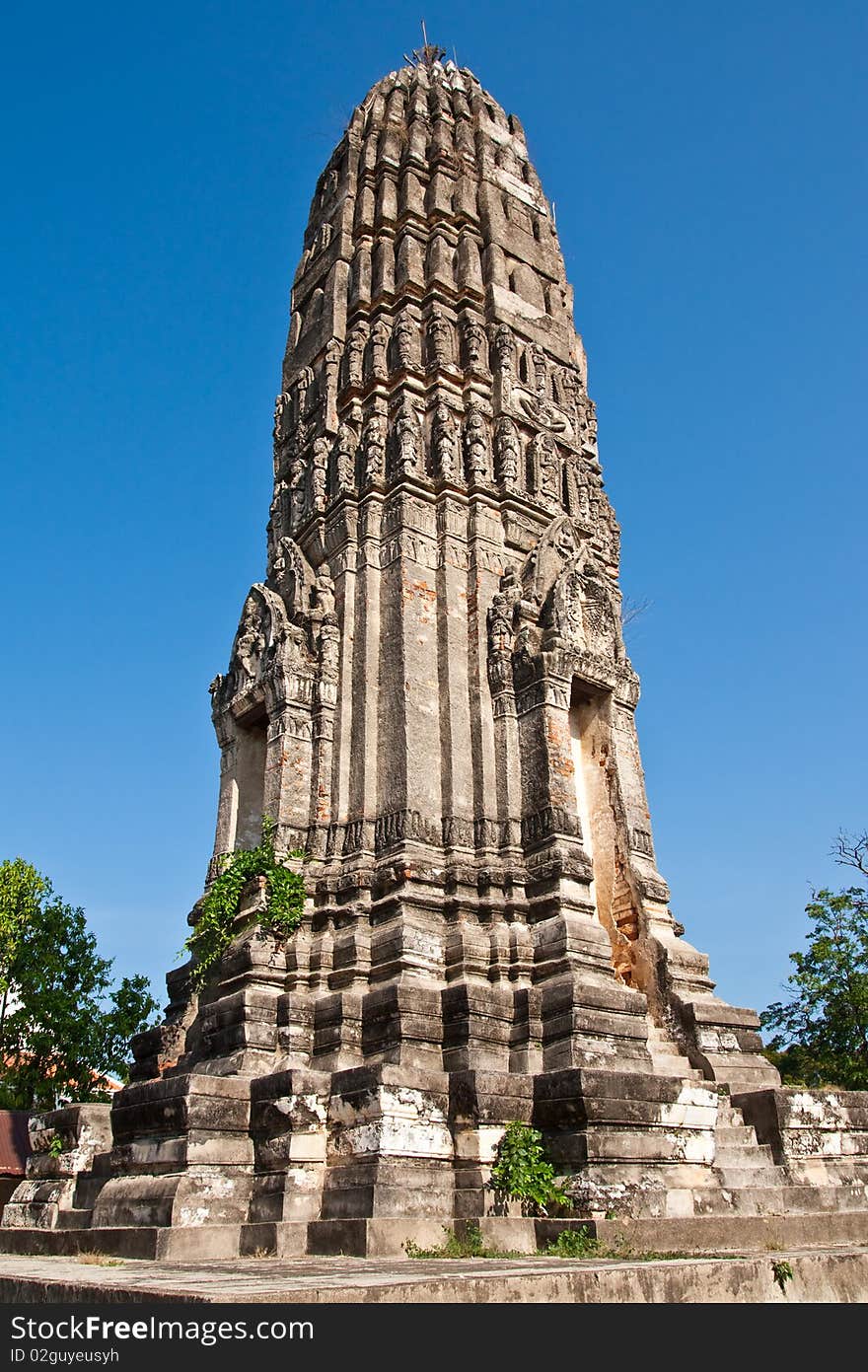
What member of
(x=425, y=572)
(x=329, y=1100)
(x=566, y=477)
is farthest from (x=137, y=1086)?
(x=566, y=477)

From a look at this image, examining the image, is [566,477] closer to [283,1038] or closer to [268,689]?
[268,689]

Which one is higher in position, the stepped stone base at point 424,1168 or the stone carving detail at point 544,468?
the stone carving detail at point 544,468

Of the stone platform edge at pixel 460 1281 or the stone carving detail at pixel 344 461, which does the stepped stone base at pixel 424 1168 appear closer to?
the stone platform edge at pixel 460 1281

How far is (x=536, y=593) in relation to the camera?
15.0 metres

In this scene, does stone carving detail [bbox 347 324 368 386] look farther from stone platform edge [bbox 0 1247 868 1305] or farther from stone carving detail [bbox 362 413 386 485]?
stone platform edge [bbox 0 1247 868 1305]

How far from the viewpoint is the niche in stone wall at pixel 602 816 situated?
13.5 metres

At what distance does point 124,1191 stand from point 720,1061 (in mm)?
6569

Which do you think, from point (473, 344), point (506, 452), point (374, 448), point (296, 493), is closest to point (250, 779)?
point (296, 493)

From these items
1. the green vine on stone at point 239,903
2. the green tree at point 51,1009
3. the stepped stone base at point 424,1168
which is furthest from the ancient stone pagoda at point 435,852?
the green tree at point 51,1009

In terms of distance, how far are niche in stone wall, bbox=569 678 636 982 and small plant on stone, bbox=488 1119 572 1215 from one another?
382 centimetres

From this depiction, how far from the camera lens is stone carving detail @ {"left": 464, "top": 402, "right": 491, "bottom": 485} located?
1594 cm

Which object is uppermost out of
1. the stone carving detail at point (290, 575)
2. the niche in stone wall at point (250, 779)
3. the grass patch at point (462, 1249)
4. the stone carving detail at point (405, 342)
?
the stone carving detail at point (405, 342)

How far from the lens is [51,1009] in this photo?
23.5 m

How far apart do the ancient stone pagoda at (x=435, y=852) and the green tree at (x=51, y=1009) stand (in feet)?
37.3
